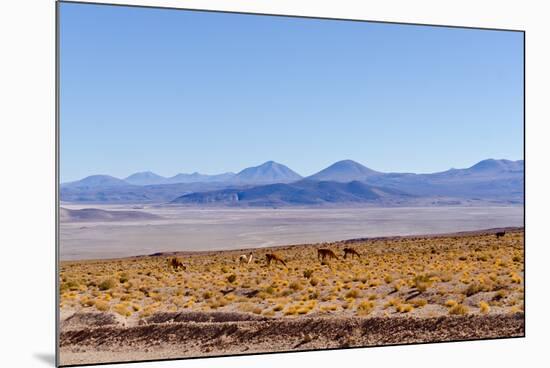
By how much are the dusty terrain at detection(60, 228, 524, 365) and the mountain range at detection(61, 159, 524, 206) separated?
0.51 m

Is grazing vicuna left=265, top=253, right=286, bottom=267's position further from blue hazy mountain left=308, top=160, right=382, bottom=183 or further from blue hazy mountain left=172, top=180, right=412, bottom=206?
blue hazy mountain left=308, top=160, right=382, bottom=183

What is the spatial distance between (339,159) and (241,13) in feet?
6.60

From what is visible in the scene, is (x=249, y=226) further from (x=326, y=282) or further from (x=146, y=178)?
(x=146, y=178)

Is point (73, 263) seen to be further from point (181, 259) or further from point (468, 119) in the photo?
point (468, 119)

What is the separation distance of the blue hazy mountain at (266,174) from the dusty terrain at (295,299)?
78 centimetres

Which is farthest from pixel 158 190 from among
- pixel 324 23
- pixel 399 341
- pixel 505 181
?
pixel 505 181

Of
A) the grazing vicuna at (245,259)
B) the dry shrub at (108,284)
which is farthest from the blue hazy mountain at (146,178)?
the grazing vicuna at (245,259)

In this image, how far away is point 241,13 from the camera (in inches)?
374

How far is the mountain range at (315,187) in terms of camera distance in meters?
9.03

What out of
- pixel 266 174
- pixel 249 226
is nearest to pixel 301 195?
pixel 266 174

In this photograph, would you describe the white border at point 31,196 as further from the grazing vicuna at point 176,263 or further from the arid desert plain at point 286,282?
the grazing vicuna at point 176,263

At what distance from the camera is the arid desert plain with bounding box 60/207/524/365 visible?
8.98m

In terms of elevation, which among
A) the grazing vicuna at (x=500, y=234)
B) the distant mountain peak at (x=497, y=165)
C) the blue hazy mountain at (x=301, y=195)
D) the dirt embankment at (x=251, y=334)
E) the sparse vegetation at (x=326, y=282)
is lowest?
the dirt embankment at (x=251, y=334)

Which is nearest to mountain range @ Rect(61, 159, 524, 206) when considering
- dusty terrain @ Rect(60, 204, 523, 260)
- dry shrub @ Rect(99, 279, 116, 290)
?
dusty terrain @ Rect(60, 204, 523, 260)
